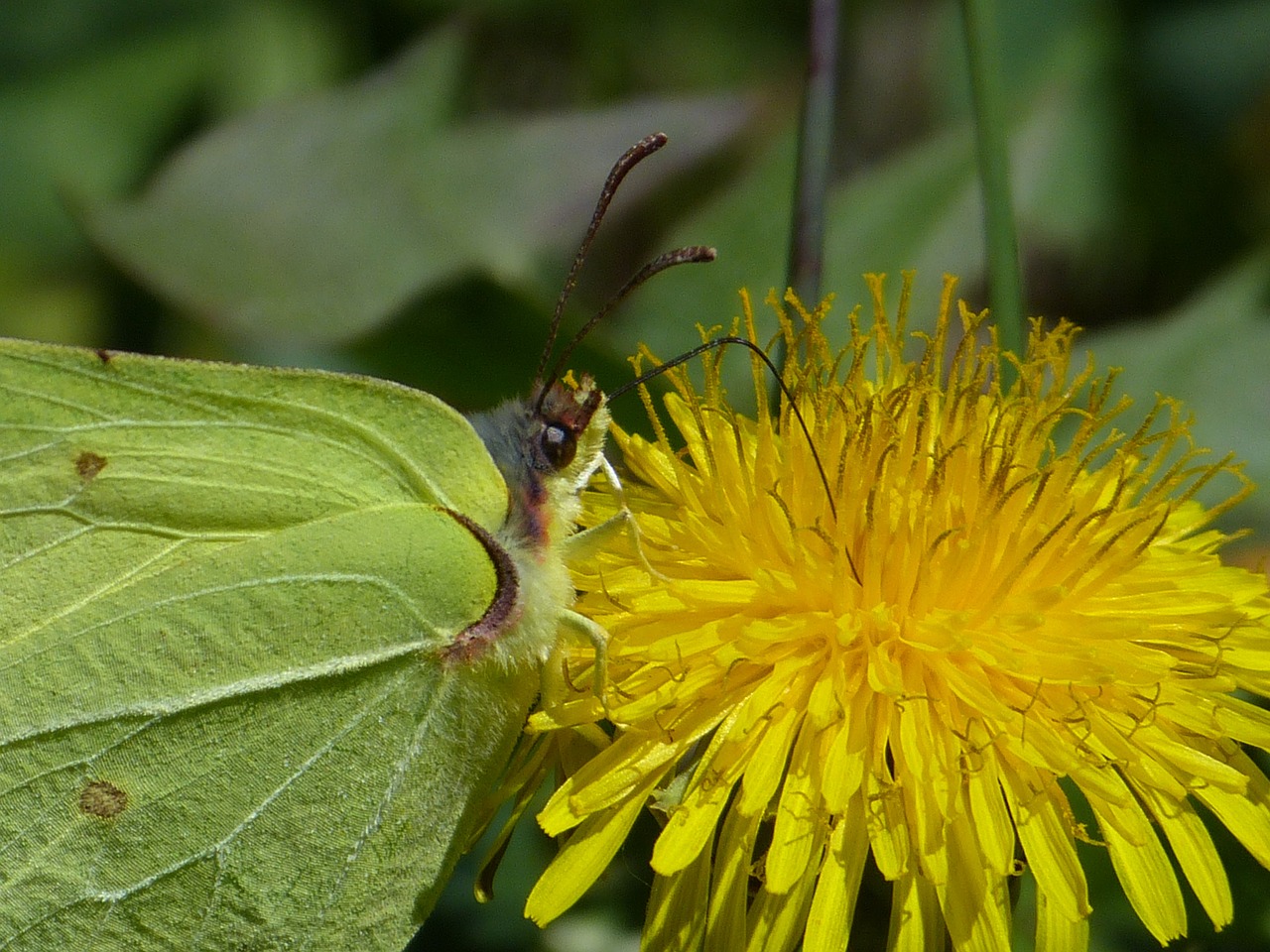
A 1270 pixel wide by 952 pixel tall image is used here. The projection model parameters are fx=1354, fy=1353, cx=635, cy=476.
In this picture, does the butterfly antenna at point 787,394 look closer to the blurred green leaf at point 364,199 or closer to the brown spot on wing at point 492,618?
the brown spot on wing at point 492,618

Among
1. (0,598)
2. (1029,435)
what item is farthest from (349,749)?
(1029,435)

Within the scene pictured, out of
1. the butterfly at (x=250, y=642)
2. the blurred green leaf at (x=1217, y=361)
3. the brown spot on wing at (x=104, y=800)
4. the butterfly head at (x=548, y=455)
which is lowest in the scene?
the brown spot on wing at (x=104, y=800)

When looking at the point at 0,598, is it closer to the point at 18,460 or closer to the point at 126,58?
the point at 18,460

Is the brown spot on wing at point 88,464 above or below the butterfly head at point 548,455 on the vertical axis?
below

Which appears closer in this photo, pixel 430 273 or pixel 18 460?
pixel 18 460

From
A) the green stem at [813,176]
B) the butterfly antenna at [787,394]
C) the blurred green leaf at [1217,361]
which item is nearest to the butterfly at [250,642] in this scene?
the butterfly antenna at [787,394]

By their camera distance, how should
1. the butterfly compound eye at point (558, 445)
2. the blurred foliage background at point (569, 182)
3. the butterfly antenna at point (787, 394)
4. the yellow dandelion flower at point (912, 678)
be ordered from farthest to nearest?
the blurred foliage background at point (569, 182), the butterfly compound eye at point (558, 445), the butterfly antenna at point (787, 394), the yellow dandelion flower at point (912, 678)
